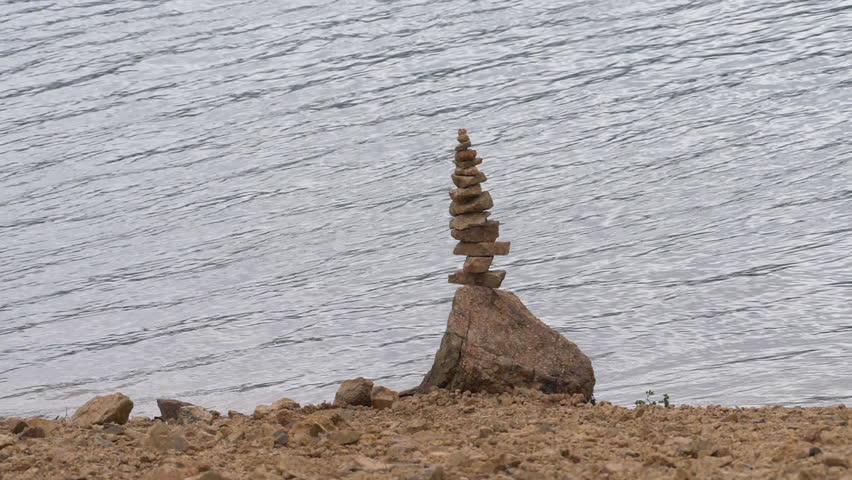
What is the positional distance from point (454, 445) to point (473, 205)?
4.99 metres

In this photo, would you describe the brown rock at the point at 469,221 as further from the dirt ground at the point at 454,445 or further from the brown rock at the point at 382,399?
the dirt ground at the point at 454,445

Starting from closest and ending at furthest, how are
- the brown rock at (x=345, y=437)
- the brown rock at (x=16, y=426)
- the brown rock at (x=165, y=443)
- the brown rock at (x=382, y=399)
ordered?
1. the brown rock at (x=165, y=443)
2. the brown rock at (x=345, y=437)
3. the brown rock at (x=16, y=426)
4. the brown rock at (x=382, y=399)

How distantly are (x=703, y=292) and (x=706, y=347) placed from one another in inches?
84.3

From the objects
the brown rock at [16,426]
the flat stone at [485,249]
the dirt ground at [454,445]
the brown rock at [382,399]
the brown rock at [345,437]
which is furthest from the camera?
the flat stone at [485,249]

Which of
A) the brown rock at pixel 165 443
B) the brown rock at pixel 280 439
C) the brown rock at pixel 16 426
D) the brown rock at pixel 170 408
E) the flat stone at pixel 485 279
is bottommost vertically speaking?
the brown rock at pixel 170 408

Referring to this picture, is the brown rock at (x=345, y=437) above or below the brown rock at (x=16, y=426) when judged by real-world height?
below

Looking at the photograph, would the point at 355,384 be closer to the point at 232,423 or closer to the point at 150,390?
the point at 232,423

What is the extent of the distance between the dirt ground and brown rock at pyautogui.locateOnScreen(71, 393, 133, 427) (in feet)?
0.69

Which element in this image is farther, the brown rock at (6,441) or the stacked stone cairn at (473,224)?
the stacked stone cairn at (473,224)

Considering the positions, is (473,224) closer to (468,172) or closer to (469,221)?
(469,221)

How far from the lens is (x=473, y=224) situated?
14641mm

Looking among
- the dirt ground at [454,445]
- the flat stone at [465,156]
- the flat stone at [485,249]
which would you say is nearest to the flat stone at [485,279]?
the flat stone at [485,249]

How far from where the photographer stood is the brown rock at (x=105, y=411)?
12.2 metres

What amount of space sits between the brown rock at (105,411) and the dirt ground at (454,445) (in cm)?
21
